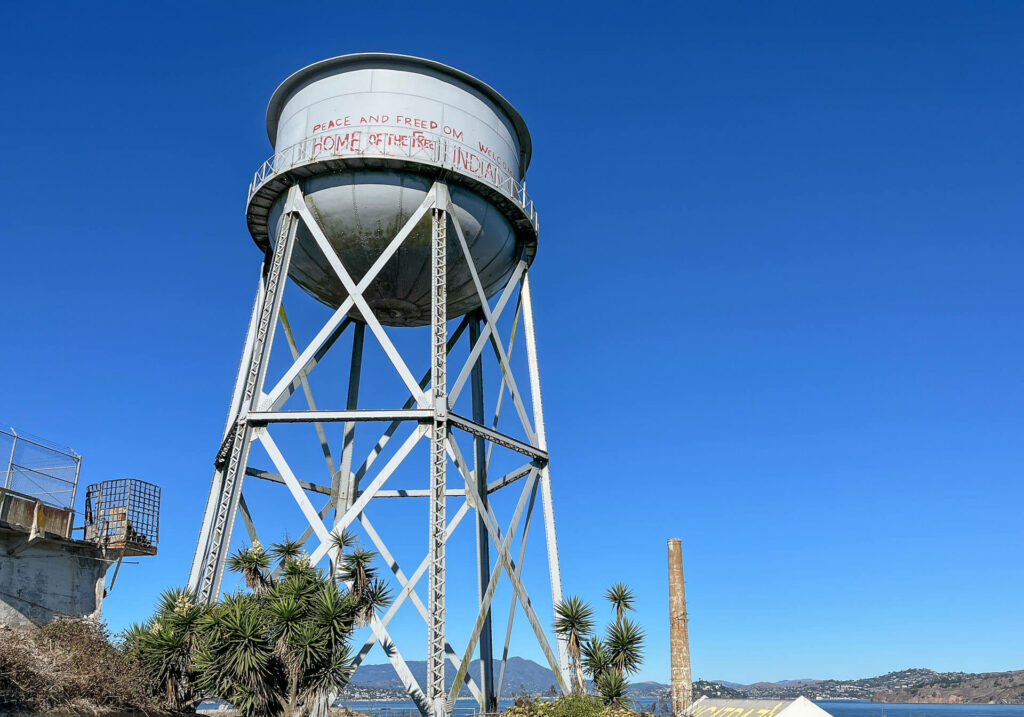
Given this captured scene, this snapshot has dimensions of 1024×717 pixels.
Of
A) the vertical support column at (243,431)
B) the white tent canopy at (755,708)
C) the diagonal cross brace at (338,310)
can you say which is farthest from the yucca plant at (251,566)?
the white tent canopy at (755,708)

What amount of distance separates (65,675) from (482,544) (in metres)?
11.0

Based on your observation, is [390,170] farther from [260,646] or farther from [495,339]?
[260,646]

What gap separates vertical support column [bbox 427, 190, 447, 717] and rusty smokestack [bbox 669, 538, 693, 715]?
1707cm

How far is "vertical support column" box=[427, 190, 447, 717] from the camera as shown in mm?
18578

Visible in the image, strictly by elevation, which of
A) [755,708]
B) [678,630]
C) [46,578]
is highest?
[46,578]

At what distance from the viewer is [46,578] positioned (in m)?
24.8

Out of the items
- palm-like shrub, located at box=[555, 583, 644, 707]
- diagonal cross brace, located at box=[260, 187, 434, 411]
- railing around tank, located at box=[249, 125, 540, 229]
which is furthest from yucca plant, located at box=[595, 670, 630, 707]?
railing around tank, located at box=[249, 125, 540, 229]

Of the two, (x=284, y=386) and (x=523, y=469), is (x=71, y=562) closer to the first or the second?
(x=284, y=386)

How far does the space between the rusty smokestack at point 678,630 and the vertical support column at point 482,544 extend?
11.1 m

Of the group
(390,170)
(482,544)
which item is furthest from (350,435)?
(390,170)

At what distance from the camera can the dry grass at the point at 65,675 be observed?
1789 cm

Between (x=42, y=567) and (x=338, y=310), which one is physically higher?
(x=338, y=310)

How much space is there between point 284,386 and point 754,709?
22.8 m

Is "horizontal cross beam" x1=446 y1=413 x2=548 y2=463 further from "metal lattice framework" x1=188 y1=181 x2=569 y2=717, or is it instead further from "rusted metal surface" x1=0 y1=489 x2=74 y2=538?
"rusted metal surface" x1=0 y1=489 x2=74 y2=538
